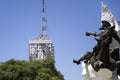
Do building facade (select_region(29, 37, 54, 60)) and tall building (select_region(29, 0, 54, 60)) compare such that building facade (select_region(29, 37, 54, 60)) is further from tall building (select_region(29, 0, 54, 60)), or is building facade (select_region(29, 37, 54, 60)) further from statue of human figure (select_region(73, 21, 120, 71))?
statue of human figure (select_region(73, 21, 120, 71))

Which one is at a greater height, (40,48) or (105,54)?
(40,48)

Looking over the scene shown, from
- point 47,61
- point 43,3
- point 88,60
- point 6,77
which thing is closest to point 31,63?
point 47,61

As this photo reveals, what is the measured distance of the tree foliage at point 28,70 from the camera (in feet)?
174

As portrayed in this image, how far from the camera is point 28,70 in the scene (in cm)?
5431

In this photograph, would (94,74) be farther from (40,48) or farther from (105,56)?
(40,48)

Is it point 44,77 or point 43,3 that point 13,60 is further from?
point 43,3

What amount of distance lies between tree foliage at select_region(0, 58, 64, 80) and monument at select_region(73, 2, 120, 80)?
39049 mm

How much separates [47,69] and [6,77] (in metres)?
6.53

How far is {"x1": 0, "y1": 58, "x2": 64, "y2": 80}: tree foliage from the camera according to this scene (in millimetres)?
52894

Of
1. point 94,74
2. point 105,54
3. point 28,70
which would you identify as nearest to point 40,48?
point 28,70

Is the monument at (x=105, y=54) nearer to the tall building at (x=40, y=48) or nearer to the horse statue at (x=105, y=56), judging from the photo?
the horse statue at (x=105, y=56)

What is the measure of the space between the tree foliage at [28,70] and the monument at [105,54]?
39.0 metres

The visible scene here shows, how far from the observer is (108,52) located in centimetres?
1277

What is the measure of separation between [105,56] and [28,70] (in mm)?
42031
